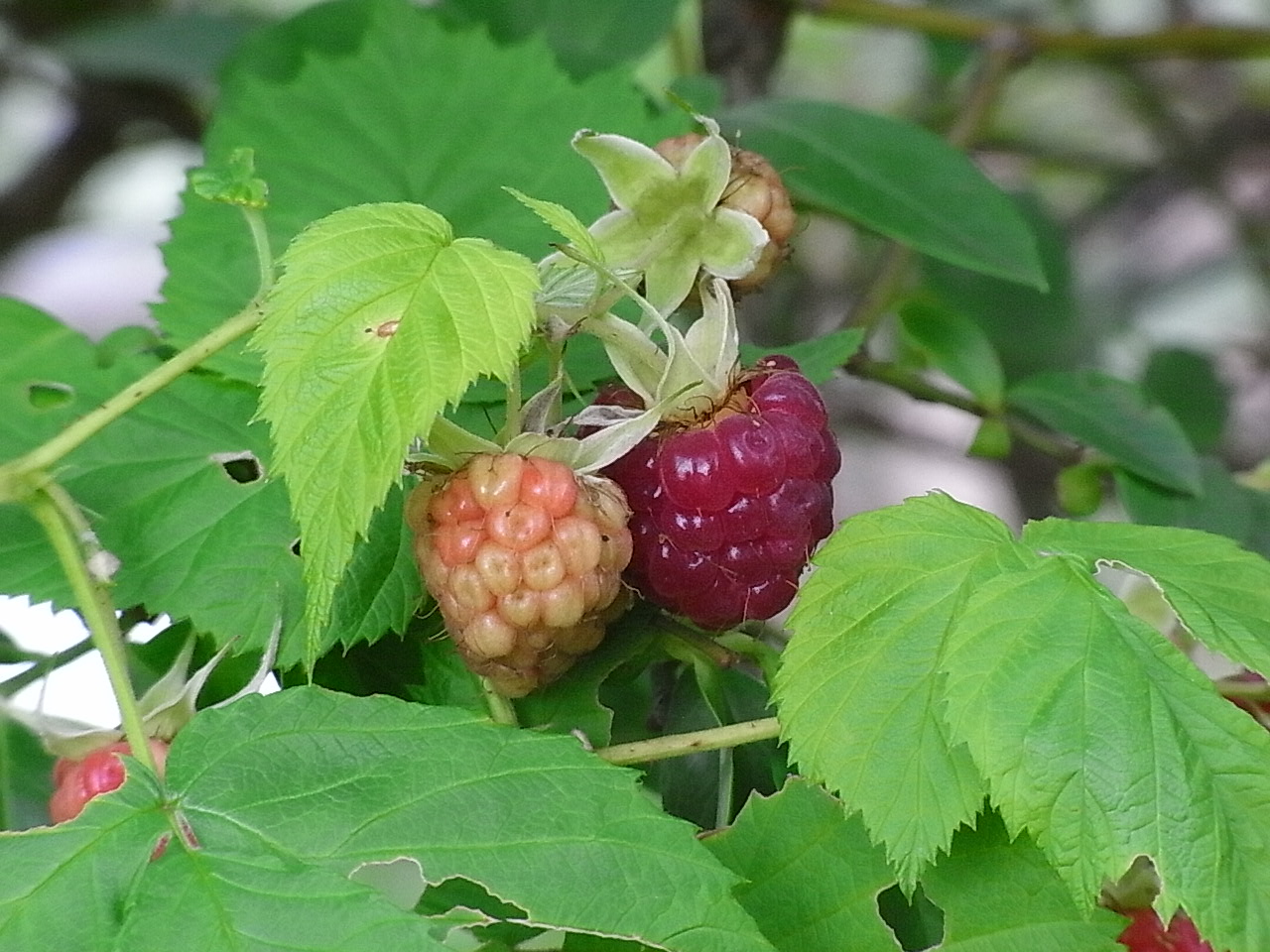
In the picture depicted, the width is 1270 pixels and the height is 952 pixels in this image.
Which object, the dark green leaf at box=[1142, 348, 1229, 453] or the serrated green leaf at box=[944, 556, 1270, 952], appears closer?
the serrated green leaf at box=[944, 556, 1270, 952]

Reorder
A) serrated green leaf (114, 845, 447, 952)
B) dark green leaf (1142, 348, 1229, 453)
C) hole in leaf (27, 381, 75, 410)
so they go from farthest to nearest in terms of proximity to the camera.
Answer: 1. dark green leaf (1142, 348, 1229, 453)
2. hole in leaf (27, 381, 75, 410)
3. serrated green leaf (114, 845, 447, 952)

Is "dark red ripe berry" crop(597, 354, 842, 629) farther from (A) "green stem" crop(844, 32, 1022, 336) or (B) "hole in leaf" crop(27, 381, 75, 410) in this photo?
(A) "green stem" crop(844, 32, 1022, 336)

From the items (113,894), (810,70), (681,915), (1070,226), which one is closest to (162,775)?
(113,894)

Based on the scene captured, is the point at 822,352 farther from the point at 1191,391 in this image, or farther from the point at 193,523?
the point at 1191,391

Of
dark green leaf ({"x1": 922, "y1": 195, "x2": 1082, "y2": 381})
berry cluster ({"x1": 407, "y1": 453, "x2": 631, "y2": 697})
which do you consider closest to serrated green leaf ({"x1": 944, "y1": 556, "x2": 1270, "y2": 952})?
berry cluster ({"x1": 407, "y1": 453, "x2": 631, "y2": 697})

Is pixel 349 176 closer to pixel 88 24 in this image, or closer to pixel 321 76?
pixel 321 76

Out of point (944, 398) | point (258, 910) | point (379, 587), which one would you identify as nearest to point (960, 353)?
point (944, 398)
